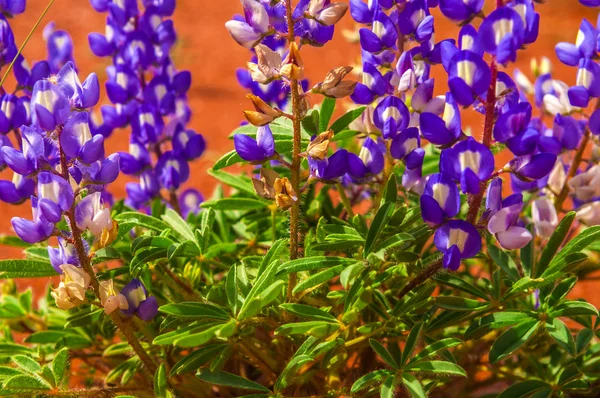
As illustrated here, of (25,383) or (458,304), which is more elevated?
(458,304)

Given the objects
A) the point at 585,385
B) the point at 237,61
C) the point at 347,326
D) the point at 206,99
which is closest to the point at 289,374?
the point at 347,326

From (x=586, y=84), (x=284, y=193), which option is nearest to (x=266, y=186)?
(x=284, y=193)

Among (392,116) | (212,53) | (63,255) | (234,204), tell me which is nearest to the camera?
(63,255)

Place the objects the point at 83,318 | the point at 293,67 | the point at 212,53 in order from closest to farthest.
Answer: the point at 293,67 → the point at 83,318 → the point at 212,53

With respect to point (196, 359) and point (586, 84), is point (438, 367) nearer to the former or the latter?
point (196, 359)

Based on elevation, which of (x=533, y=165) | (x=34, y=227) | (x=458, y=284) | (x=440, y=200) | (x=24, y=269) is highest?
(x=533, y=165)

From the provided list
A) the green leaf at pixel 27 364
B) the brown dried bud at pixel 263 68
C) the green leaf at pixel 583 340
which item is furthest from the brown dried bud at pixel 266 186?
the green leaf at pixel 583 340

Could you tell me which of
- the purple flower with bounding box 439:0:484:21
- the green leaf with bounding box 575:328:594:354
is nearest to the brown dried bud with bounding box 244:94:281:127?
the purple flower with bounding box 439:0:484:21
